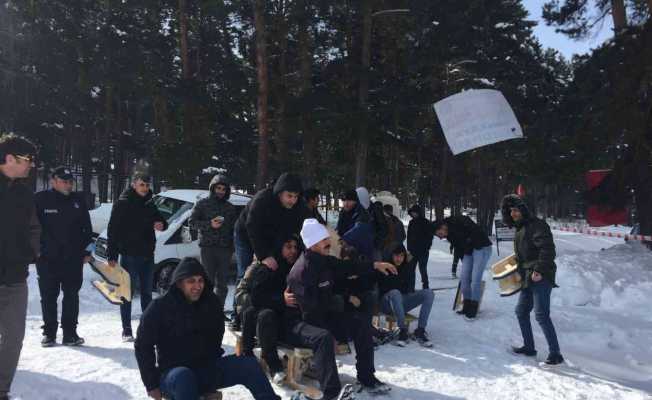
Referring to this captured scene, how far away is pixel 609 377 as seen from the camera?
6.04m

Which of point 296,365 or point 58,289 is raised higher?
point 58,289

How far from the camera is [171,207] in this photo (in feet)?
35.2

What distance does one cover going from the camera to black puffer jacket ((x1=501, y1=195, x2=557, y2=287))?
593 cm

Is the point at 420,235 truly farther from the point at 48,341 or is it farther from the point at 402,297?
the point at 48,341

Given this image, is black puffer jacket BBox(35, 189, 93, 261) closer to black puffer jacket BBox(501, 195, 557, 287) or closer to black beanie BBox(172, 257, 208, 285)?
black beanie BBox(172, 257, 208, 285)

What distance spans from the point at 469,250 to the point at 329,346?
13.7 feet

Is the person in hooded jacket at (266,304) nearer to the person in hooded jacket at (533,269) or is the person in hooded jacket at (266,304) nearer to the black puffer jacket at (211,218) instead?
the black puffer jacket at (211,218)

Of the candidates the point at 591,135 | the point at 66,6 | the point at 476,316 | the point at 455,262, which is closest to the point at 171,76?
the point at 66,6

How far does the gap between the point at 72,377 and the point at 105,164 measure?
1216 inches

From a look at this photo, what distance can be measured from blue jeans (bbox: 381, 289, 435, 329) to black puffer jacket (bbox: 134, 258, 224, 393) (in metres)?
3.19

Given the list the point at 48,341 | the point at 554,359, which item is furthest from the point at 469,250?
the point at 48,341

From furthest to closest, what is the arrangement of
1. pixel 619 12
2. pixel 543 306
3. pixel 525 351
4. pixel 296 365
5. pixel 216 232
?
pixel 619 12 < pixel 216 232 < pixel 525 351 < pixel 543 306 < pixel 296 365

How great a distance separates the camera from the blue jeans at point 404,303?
6.72 m

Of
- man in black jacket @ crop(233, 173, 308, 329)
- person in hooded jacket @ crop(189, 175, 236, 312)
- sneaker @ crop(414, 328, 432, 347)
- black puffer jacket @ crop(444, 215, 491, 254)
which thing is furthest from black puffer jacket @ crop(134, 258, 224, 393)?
black puffer jacket @ crop(444, 215, 491, 254)
